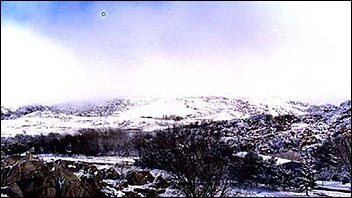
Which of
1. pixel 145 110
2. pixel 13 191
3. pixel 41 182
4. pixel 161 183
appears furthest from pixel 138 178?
pixel 145 110

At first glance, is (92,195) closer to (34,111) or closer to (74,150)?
(74,150)

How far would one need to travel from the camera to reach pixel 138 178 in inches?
714

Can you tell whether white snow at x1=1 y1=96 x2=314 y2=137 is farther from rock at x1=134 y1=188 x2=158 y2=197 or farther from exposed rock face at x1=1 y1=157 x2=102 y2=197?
exposed rock face at x1=1 y1=157 x2=102 y2=197

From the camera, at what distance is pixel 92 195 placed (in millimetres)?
12773

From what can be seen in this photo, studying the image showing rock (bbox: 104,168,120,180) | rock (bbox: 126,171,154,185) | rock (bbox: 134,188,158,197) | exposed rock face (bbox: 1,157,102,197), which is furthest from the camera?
rock (bbox: 104,168,120,180)

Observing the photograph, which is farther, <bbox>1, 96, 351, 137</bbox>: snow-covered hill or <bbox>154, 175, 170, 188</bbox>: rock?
<bbox>1, 96, 351, 137</bbox>: snow-covered hill

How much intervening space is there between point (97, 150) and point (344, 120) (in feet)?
69.1

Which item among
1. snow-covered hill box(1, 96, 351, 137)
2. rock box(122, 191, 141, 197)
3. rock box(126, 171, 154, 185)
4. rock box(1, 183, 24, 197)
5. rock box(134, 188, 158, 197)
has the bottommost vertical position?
snow-covered hill box(1, 96, 351, 137)

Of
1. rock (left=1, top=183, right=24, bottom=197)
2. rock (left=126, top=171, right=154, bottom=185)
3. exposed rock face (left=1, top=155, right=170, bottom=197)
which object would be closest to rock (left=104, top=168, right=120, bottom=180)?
rock (left=126, top=171, right=154, bottom=185)

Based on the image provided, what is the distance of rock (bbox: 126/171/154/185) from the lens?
700 inches

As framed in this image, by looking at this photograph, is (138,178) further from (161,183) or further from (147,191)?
(147,191)

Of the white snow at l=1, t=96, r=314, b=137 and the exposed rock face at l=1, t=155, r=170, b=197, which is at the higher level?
the exposed rock face at l=1, t=155, r=170, b=197

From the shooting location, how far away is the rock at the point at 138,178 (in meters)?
17.8

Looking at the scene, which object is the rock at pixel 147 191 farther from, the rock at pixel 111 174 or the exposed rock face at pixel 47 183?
the rock at pixel 111 174
